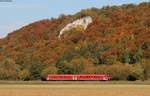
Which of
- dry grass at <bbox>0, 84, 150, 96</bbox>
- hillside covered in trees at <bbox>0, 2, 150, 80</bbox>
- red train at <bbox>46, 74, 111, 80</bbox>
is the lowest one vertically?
dry grass at <bbox>0, 84, 150, 96</bbox>

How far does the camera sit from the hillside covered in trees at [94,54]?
429 ft

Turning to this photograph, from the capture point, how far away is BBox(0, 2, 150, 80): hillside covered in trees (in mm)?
130863

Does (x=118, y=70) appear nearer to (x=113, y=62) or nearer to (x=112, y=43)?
(x=113, y=62)

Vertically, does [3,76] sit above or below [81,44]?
below

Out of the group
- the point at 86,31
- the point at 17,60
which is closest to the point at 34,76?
the point at 17,60

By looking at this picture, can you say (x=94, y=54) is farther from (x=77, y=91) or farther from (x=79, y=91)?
(x=77, y=91)

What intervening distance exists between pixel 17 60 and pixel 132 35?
149ft

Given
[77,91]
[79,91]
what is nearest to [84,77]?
[79,91]

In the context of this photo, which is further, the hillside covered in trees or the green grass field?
the hillside covered in trees

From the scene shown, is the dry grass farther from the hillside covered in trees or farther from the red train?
the hillside covered in trees

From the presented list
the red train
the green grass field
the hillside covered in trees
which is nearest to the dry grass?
the green grass field

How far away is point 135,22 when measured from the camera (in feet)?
609

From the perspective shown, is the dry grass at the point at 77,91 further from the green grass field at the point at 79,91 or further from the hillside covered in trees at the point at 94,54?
the hillside covered in trees at the point at 94,54

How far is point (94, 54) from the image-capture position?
157 m
